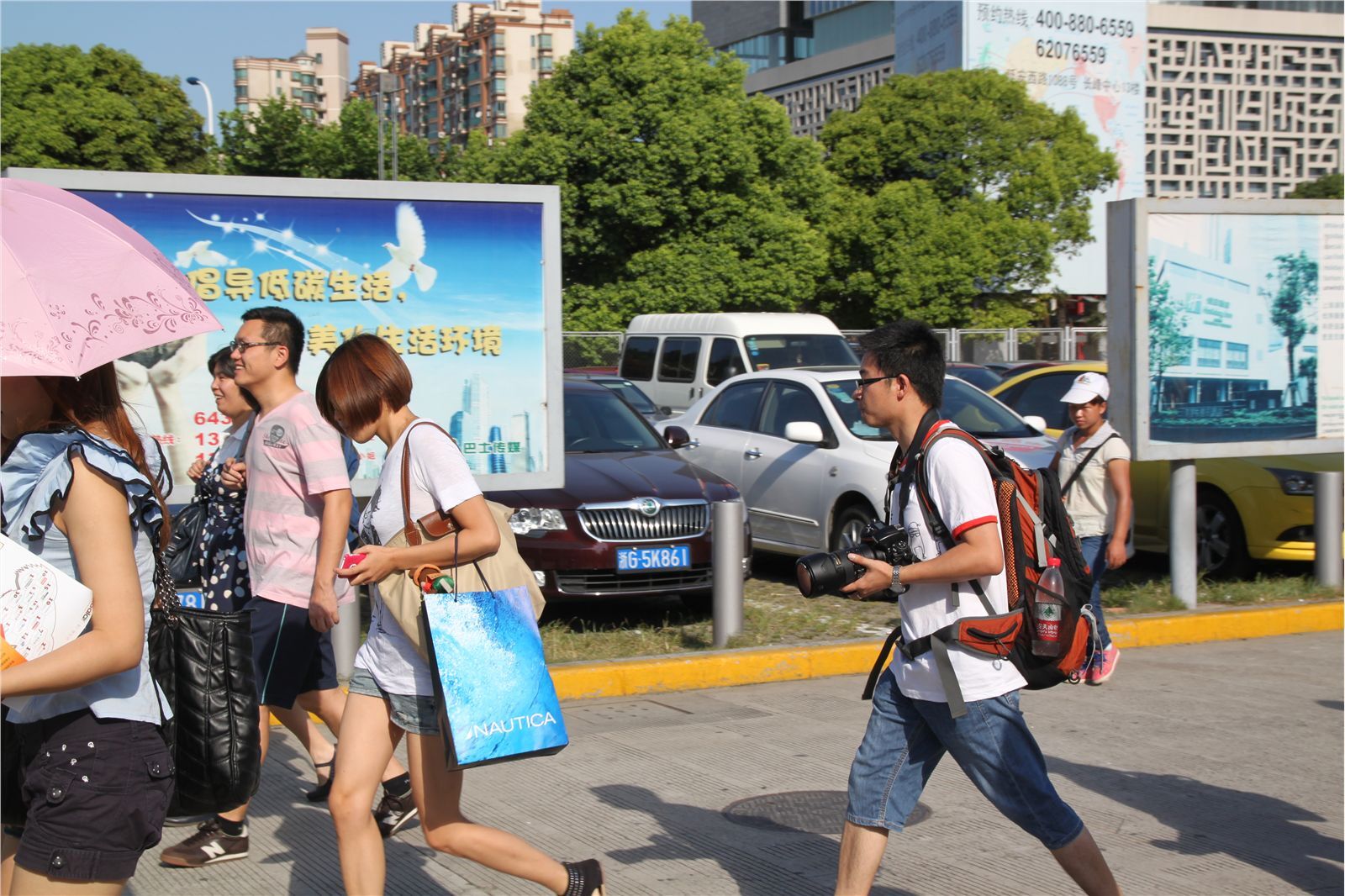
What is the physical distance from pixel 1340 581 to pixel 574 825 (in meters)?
7.19

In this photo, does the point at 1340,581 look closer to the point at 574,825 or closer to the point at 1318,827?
the point at 1318,827

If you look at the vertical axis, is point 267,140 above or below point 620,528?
above

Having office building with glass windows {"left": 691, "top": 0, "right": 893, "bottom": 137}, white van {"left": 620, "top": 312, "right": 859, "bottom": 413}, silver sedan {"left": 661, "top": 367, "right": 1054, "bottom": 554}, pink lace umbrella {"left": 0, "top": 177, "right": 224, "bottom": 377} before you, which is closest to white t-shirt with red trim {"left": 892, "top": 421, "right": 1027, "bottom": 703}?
pink lace umbrella {"left": 0, "top": 177, "right": 224, "bottom": 377}

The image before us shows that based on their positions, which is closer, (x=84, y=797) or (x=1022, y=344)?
(x=84, y=797)

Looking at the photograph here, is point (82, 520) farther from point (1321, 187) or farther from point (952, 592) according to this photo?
point (1321, 187)

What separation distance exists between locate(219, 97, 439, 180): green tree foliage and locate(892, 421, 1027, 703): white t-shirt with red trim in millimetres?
38076

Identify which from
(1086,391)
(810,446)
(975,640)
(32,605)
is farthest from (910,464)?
(810,446)

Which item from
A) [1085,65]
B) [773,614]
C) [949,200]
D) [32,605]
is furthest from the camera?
[1085,65]

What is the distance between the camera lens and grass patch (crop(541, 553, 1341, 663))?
27.5 ft

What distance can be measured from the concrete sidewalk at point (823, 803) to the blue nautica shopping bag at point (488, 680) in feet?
3.92

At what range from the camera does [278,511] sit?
4.87 metres

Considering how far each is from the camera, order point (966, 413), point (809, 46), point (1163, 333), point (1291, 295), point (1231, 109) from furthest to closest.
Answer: point (809, 46) → point (1231, 109) → point (966, 413) → point (1291, 295) → point (1163, 333)

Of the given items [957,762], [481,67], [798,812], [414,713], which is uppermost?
[481,67]

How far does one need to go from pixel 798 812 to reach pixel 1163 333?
547cm
